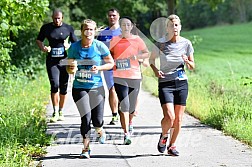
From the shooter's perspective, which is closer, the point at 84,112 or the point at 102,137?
the point at 84,112

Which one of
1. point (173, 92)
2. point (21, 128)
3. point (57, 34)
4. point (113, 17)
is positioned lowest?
point (21, 128)

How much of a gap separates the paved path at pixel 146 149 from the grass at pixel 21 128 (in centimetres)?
24

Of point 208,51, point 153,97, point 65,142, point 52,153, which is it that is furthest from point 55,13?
point 208,51

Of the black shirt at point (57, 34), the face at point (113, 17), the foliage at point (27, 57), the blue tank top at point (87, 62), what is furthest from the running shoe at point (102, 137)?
the foliage at point (27, 57)

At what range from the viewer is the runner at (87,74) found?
7.91m

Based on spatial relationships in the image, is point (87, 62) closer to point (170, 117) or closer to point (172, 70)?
point (172, 70)

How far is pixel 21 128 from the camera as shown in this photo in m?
9.18

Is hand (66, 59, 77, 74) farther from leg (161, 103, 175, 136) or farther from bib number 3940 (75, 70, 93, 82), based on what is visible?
leg (161, 103, 175, 136)

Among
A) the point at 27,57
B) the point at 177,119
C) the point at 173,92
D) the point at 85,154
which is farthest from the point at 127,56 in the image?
the point at 27,57

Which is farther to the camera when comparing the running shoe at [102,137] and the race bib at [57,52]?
the race bib at [57,52]

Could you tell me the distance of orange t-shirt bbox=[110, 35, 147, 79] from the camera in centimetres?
919

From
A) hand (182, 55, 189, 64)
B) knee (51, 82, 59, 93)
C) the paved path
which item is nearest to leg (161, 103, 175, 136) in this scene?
the paved path

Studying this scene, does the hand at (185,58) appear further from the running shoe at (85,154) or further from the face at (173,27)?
the running shoe at (85,154)

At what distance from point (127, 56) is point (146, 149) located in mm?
1587
